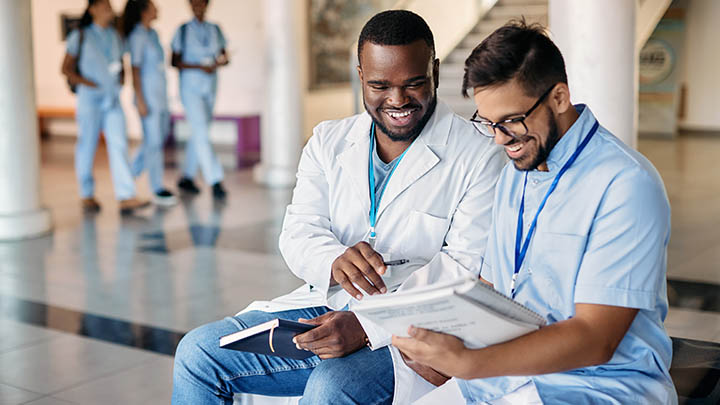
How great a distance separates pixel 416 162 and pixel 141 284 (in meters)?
3.34

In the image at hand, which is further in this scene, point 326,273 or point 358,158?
point 358,158

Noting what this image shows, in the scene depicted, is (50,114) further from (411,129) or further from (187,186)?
(411,129)

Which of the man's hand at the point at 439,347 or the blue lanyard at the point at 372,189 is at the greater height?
the blue lanyard at the point at 372,189

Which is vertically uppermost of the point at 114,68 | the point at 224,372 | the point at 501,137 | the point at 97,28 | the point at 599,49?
the point at 97,28

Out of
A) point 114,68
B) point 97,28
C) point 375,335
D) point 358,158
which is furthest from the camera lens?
point 114,68

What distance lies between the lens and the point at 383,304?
5.41 ft

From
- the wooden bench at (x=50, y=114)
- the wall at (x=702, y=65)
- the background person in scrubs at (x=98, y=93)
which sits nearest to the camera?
the background person in scrubs at (x=98, y=93)

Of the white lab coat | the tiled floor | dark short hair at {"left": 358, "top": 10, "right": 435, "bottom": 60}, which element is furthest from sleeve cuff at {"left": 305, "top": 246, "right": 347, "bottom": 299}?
the tiled floor

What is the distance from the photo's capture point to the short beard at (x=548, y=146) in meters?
1.89

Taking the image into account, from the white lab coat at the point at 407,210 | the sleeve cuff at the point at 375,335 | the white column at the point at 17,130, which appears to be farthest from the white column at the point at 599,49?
the white column at the point at 17,130

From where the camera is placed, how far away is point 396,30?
2.43 metres

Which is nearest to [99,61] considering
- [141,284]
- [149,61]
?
[149,61]

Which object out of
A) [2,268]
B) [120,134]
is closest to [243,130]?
[120,134]

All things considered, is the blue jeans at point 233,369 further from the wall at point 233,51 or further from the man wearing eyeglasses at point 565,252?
the wall at point 233,51
